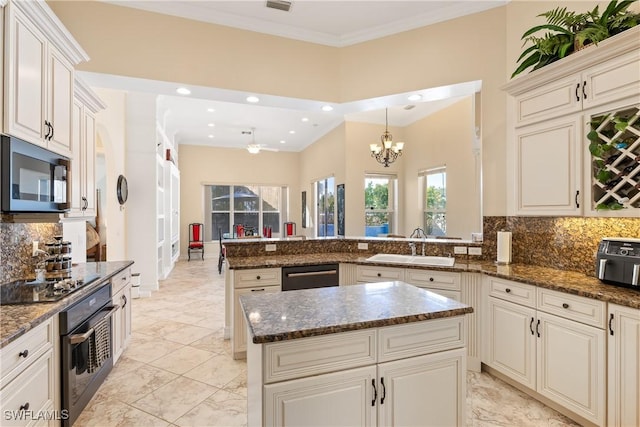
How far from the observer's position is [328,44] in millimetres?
3539

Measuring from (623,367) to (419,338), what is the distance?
131cm

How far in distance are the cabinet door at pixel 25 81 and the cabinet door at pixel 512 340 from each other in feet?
11.4

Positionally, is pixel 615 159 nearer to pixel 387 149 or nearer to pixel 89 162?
pixel 387 149

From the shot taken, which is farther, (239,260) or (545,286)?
(239,260)

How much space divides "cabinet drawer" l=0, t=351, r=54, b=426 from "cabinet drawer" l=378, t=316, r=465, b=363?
1657mm

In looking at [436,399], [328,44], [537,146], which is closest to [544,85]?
[537,146]

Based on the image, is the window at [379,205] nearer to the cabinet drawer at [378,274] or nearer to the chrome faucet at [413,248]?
the chrome faucet at [413,248]

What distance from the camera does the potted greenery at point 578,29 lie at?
2104mm

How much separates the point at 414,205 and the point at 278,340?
629cm

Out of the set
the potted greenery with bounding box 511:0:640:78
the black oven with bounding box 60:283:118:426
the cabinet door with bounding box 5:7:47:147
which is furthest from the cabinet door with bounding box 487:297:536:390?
the cabinet door with bounding box 5:7:47:147

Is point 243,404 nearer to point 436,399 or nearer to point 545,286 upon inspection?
point 436,399

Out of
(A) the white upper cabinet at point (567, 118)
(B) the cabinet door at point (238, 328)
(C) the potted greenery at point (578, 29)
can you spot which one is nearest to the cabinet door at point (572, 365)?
(A) the white upper cabinet at point (567, 118)

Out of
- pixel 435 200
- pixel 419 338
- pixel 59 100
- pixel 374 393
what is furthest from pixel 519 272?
pixel 435 200

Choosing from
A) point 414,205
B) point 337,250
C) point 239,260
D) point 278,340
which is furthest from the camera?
point 414,205
